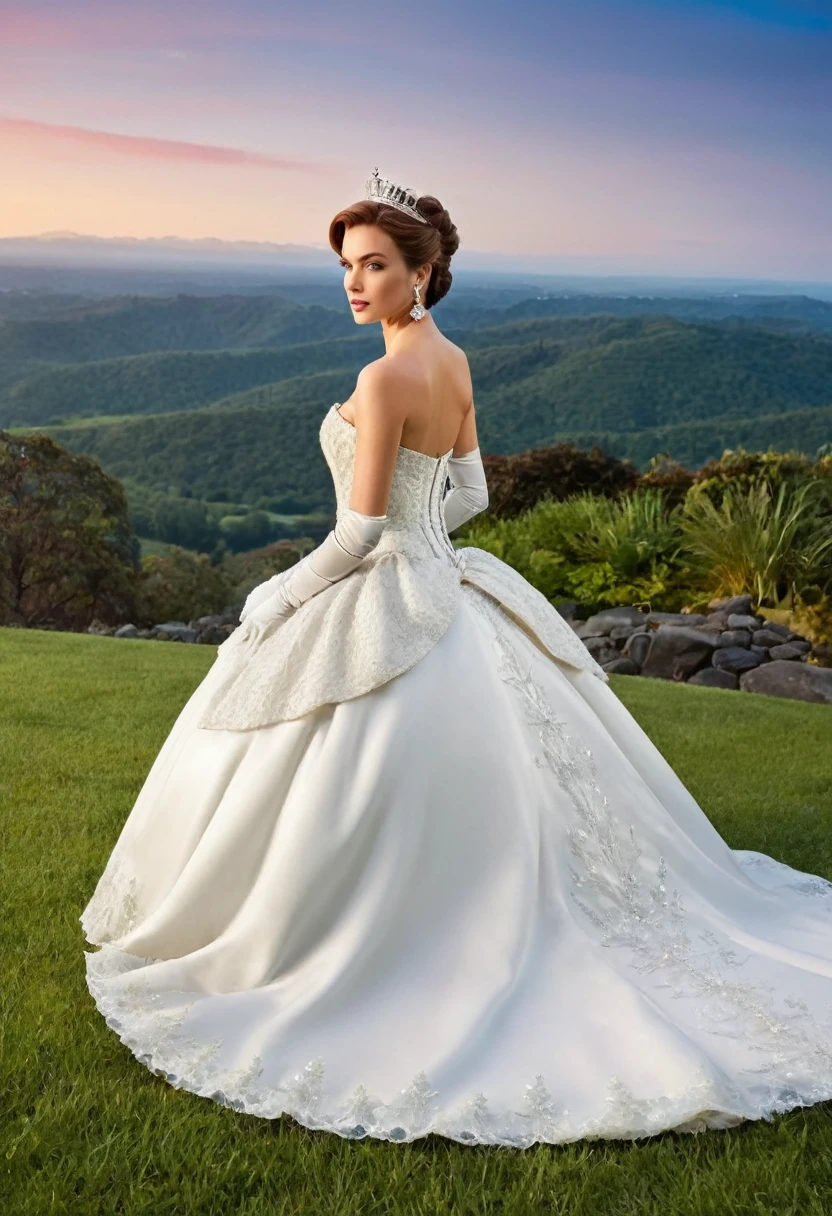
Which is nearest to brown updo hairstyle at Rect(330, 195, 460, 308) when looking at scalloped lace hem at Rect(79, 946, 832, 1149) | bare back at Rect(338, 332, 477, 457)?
bare back at Rect(338, 332, 477, 457)

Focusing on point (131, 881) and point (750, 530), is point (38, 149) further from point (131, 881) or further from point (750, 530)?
point (131, 881)

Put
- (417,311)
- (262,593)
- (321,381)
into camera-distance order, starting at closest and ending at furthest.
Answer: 1. (417,311)
2. (262,593)
3. (321,381)

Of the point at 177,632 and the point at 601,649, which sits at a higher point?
the point at 601,649

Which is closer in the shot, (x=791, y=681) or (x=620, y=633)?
(x=791, y=681)

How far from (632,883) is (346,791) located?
1002mm

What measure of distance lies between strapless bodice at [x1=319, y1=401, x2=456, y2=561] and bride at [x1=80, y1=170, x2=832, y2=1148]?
0.01 meters

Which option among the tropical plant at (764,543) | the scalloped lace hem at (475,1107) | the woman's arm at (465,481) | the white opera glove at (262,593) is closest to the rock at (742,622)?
the tropical plant at (764,543)

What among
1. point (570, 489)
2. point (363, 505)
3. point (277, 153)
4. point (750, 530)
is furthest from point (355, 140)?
point (363, 505)

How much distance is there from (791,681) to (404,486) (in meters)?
6.54

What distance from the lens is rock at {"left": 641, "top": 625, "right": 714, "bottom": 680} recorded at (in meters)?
9.66

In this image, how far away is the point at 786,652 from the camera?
31.8ft

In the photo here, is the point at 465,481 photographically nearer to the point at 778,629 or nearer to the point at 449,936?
the point at 449,936

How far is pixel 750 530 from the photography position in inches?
433

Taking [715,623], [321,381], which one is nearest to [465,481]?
[715,623]
